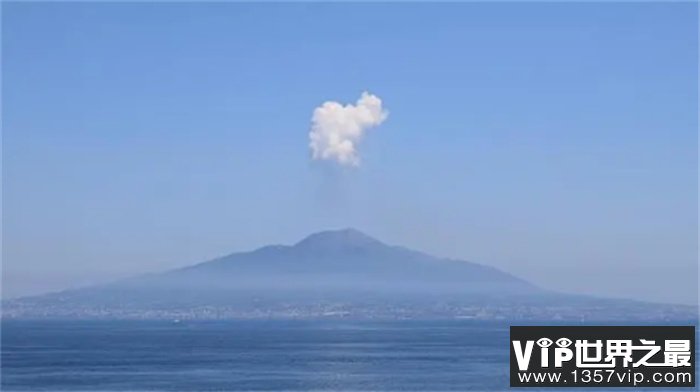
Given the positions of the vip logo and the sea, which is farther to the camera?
the sea

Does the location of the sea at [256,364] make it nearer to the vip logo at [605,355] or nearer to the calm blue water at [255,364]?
the calm blue water at [255,364]

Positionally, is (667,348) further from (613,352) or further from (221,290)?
(221,290)

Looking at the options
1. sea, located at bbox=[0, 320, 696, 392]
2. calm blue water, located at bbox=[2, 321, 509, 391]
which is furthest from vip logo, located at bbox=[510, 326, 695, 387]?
calm blue water, located at bbox=[2, 321, 509, 391]

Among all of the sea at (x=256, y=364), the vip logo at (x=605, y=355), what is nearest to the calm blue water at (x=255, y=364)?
the sea at (x=256, y=364)

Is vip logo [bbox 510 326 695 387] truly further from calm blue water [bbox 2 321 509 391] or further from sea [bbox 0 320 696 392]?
calm blue water [bbox 2 321 509 391]

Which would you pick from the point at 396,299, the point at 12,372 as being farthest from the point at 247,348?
the point at 396,299

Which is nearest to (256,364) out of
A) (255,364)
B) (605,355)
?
(255,364)

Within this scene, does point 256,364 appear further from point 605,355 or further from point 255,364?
point 605,355
